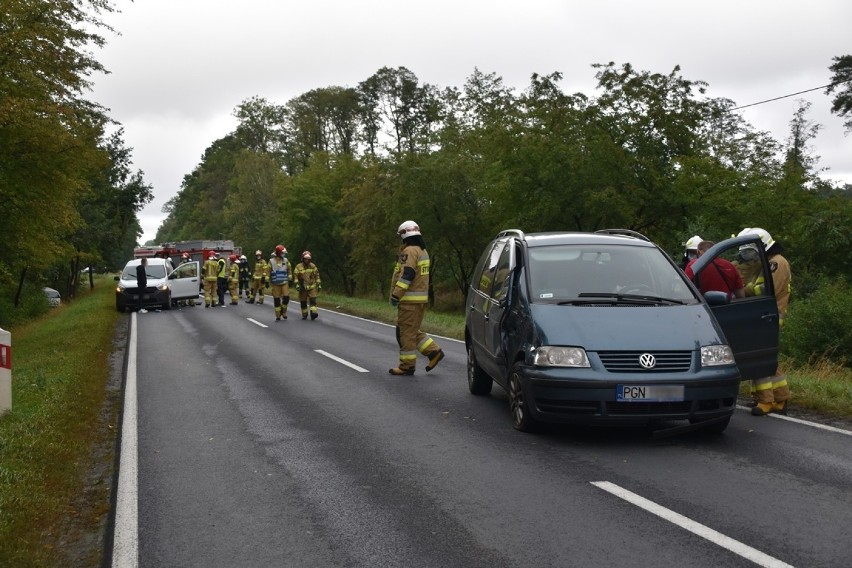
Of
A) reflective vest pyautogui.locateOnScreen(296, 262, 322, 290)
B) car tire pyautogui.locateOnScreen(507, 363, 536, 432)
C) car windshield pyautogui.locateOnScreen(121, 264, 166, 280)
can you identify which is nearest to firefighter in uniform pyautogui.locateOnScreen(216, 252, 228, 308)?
car windshield pyautogui.locateOnScreen(121, 264, 166, 280)

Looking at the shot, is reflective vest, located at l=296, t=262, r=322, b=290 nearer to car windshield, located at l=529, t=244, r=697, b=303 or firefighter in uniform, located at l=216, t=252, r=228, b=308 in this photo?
firefighter in uniform, located at l=216, t=252, r=228, b=308

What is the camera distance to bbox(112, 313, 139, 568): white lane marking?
4.83 meters

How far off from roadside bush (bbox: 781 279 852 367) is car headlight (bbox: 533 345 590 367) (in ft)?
38.1

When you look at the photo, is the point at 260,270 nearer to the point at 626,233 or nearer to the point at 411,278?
the point at 411,278

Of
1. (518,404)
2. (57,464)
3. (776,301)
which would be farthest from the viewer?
(776,301)

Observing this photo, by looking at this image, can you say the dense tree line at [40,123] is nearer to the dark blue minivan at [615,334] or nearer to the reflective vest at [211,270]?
the reflective vest at [211,270]

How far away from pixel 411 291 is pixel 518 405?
4.05 m

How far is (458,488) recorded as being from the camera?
5980 mm

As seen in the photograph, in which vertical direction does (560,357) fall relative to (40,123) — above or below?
below

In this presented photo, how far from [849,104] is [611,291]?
43.9 meters

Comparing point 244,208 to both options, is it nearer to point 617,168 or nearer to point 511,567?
point 617,168

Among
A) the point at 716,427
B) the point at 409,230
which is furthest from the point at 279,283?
the point at 716,427

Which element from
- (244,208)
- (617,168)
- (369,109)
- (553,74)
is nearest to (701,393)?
(617,168)

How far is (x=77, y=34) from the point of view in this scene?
1922cm
